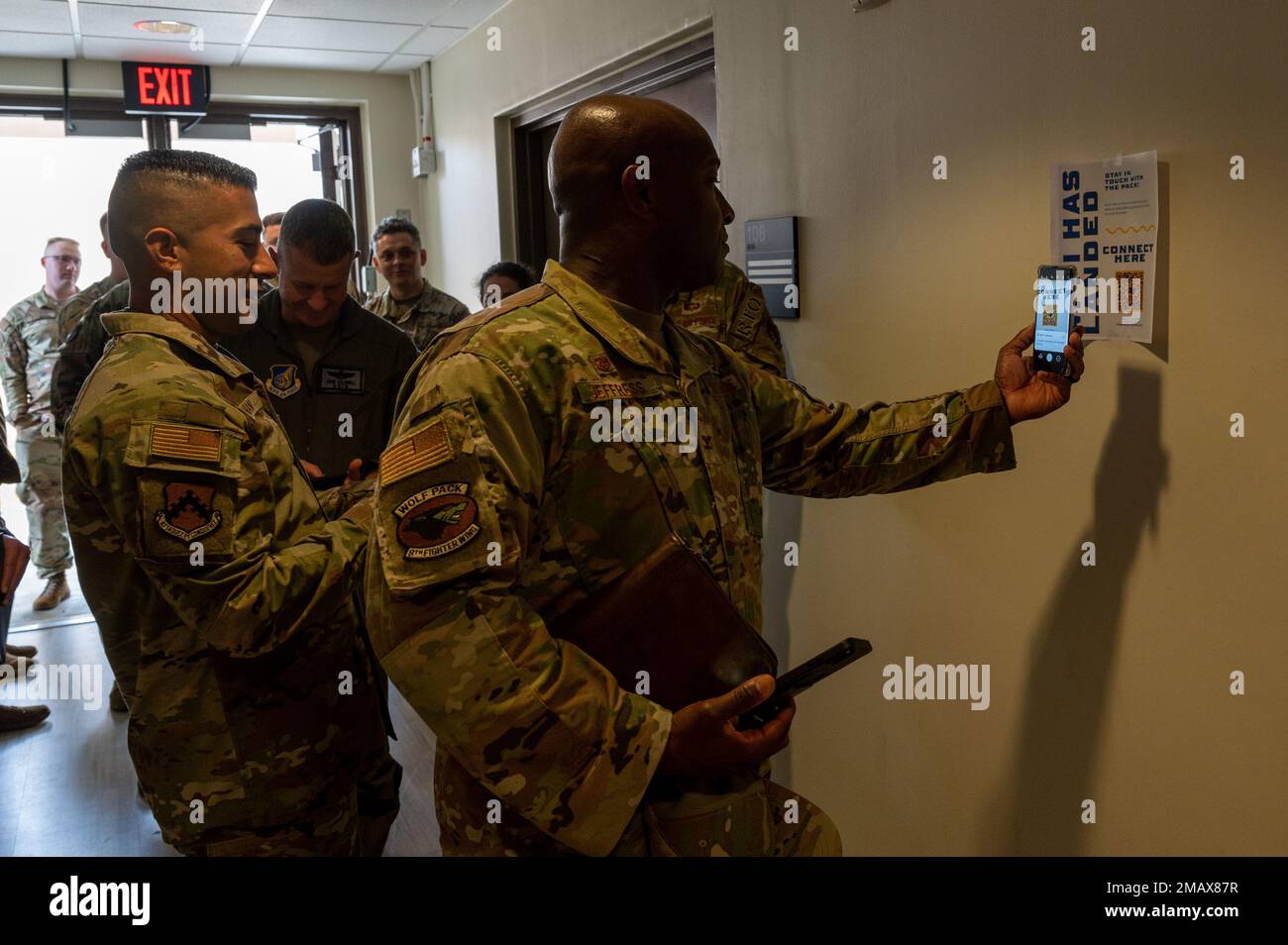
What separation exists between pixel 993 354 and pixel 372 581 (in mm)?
1240

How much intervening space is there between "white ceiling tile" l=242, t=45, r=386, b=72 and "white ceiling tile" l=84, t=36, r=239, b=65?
0.12 m

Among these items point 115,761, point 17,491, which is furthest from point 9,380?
point 115,761

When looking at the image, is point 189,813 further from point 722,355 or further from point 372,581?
point 722,355

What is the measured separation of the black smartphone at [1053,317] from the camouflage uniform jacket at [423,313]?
2435 mm

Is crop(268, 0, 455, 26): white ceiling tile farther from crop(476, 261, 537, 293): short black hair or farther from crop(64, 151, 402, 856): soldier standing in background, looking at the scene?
crop(64, 151, 402, 856): soldier standing in background

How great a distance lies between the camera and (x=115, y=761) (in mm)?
3131

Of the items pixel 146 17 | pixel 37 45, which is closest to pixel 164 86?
pixel 37 45

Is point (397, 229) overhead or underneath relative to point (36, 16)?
underneath

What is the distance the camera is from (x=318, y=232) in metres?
2.33

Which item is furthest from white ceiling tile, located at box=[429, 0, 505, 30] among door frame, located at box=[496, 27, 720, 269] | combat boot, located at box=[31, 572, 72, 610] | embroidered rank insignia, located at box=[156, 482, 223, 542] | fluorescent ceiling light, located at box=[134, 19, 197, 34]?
embroidered rank insignia, located at box=[156, 482, 223, 542]

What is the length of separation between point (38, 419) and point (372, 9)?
2.39 meters

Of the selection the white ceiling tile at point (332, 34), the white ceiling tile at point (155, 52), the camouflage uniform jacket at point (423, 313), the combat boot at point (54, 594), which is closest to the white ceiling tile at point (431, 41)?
the white ceiling tile at point (332, 34)

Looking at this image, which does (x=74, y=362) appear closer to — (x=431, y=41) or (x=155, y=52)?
(x=431, y=41)

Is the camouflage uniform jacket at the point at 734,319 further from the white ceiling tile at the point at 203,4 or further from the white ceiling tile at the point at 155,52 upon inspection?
the white ceiling tile at the point at 155,52
